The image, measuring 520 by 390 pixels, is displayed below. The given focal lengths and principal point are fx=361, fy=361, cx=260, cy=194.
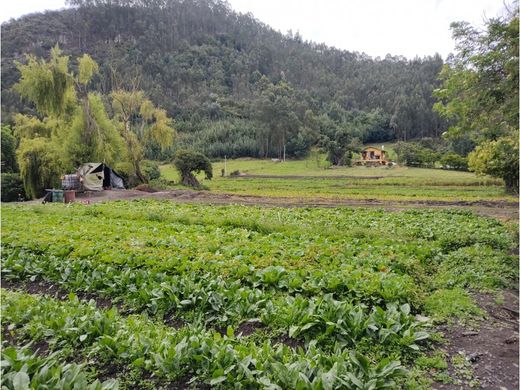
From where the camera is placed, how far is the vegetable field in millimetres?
3582

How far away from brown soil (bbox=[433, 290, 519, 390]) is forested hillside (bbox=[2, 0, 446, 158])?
175 feet

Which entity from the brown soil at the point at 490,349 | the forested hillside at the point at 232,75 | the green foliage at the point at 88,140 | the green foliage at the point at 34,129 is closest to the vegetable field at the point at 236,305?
the brown soil at the point at 490,349

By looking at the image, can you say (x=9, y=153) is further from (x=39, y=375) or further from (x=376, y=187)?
(x=39, y=375)

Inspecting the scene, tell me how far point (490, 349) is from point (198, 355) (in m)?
3.53

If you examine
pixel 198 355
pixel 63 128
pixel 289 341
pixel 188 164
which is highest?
pixel 63 128

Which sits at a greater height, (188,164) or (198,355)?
(188,164)

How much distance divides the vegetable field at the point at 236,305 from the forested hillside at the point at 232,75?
5149 cm

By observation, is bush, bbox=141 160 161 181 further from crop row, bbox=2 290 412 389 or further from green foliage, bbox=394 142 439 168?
green foliage, bbox=394 142 439 168

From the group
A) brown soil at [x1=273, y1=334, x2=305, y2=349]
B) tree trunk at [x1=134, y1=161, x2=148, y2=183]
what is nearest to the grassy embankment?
tree trunk at [x1=134, y1=161, x2=148, y2=183]

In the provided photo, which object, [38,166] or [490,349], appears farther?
[38,166]

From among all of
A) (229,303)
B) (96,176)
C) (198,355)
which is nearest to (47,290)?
(229,303)

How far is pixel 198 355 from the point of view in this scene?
367 centimetres

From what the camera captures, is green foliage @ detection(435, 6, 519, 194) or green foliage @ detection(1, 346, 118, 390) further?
green foliage @ detection(435, 6, 519, 194)

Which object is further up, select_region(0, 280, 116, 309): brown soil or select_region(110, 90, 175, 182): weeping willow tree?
select_region(110, 90, 175, 182): weeping willow tree
